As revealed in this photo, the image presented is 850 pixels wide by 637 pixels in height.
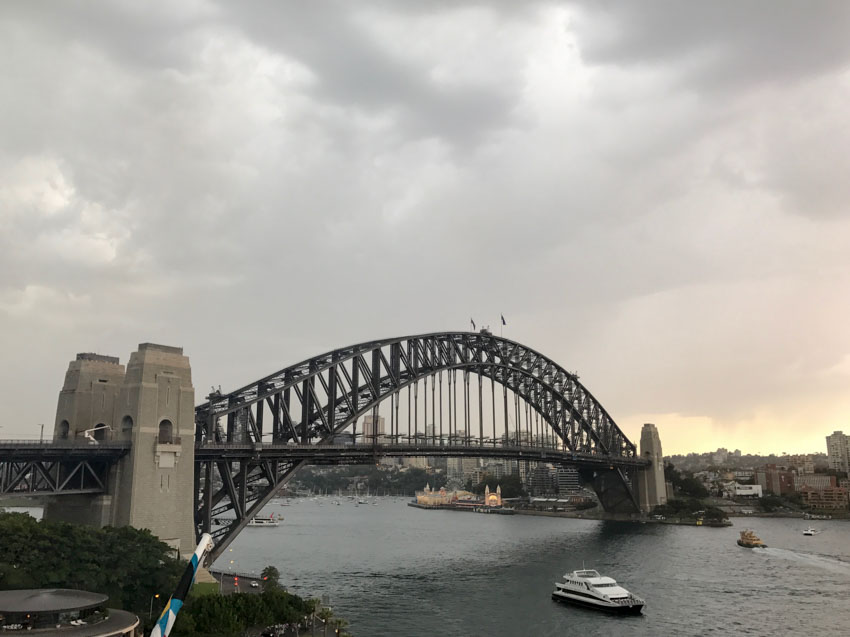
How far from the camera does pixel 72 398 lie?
48094 mm

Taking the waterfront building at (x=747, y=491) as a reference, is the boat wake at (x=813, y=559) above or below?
below

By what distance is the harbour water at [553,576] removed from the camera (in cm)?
4712

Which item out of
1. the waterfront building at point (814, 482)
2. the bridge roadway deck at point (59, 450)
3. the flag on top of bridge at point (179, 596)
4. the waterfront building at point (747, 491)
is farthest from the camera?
the waterfront building at point (747, 491)

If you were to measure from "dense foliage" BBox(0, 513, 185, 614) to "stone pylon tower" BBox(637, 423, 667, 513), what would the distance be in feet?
365

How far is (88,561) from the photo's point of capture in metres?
36.5

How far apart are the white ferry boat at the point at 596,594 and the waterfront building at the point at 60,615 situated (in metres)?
34.0

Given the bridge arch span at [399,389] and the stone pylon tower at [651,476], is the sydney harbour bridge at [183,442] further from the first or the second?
the stone pylon tower at [651,476]

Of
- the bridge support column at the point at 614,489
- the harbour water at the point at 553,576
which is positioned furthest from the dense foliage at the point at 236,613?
the bridge support column at the point at 614,489

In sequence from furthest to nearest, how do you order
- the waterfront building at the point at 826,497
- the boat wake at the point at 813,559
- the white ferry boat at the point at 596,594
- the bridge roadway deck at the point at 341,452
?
the waterfront building at the point at 826,497 < the boat wake at the point at 813,559 < the bridge roadway deck at the point at 341,452 < the white ferry boat at the point at 596,594

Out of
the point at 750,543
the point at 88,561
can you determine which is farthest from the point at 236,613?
the point at 750,543

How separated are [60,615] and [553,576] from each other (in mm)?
48223

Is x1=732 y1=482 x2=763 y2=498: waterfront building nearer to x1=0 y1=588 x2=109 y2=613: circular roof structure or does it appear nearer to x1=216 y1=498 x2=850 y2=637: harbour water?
x1=216 y1=498 x2=850 y2=637: harbour water

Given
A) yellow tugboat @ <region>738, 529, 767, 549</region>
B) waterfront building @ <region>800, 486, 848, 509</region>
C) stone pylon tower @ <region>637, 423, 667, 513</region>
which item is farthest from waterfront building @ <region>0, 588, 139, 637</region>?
waterfront building @ <region>800, 486, 848, 509</region>

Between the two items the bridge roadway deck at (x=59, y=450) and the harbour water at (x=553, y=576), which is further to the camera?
the harbour water at (x=553, y=576)
